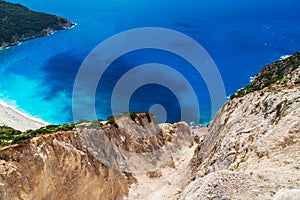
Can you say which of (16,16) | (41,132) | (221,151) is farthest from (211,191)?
(16,16)

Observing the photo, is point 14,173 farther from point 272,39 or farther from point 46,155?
point 272,39

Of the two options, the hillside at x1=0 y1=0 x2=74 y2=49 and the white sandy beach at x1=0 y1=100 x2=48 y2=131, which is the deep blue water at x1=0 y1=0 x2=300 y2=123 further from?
the hillside at x1=0 y1=0 x2=74 y2=49

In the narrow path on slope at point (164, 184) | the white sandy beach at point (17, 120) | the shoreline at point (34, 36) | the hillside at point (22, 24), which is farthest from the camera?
the hillside at point (22, 24)

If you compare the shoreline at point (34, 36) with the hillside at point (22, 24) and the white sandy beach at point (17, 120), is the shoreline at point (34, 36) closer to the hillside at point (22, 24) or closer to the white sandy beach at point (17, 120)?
the hillside at point (22, 24)

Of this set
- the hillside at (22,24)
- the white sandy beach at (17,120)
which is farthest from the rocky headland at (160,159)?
the hillside at (22,24)

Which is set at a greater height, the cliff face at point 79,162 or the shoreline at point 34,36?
the shoreline at point 34,36

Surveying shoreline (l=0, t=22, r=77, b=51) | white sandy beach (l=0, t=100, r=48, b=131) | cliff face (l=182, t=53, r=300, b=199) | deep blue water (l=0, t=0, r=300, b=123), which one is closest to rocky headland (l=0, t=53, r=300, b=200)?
cliff face (l=182, t=53, r=300, b=199)
